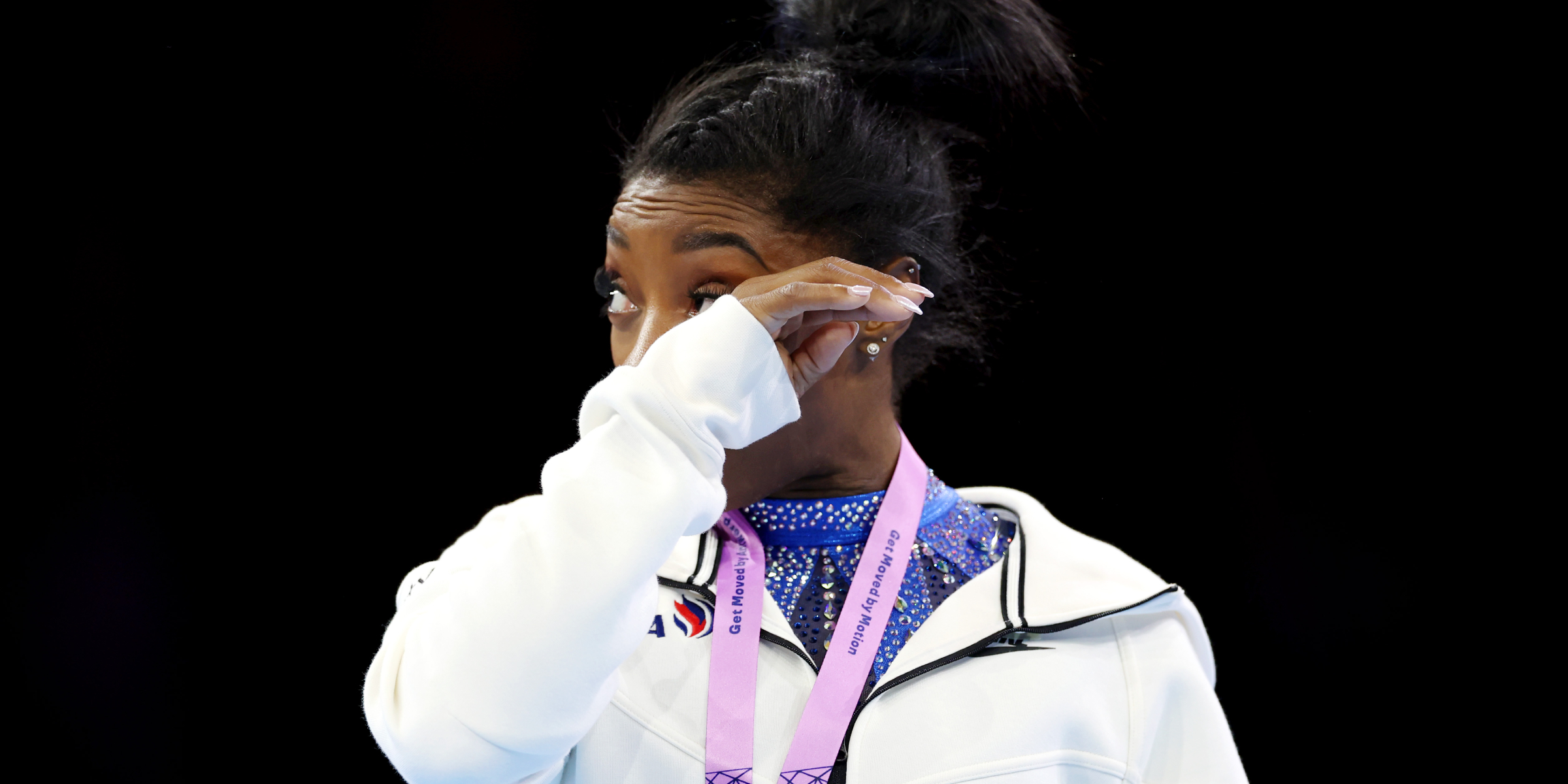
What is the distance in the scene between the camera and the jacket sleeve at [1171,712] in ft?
4.13

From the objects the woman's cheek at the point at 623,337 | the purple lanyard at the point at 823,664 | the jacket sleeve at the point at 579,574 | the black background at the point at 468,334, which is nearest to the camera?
the jacket sleeve at the point at 579,574

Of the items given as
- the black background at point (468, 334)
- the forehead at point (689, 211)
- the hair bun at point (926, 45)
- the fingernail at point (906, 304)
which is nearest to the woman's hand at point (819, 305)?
the fingernail at point (906, 304)

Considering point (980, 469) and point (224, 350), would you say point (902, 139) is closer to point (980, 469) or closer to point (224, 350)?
point (980, 469)

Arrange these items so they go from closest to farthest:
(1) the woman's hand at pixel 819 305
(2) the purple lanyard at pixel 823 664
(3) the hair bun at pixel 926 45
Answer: (1) the woman's hand at pixel 819 305 → (2) the purple lanyard at pixel 823 664 → (3) the hair bun at pixel 926 45

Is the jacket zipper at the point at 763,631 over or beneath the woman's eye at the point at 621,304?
beneath

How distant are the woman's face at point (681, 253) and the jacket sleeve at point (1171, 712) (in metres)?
0.58

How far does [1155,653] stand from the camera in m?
1.30

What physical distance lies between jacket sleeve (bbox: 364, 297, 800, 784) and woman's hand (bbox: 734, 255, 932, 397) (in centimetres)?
3

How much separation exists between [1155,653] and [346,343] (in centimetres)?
139

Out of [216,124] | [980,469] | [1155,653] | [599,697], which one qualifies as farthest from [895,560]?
[216,124]

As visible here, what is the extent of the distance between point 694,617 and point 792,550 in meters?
0.16

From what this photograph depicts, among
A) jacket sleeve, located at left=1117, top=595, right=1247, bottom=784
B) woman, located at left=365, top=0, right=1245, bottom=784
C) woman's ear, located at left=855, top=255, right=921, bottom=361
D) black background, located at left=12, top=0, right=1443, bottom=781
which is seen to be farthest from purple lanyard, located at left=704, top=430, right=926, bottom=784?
black background, located at left=12, top=0, right=1443, bottom=781

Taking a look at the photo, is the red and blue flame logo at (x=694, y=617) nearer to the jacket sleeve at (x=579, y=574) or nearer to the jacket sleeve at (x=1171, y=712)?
the jacket sleeve at (x=579, y=574)

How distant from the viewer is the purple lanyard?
116 centimetres
